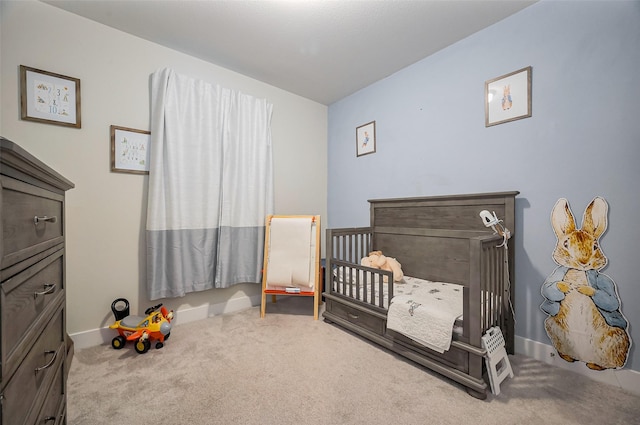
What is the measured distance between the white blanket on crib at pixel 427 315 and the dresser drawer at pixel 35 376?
1640mm

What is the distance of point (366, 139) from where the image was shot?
3.00 metres

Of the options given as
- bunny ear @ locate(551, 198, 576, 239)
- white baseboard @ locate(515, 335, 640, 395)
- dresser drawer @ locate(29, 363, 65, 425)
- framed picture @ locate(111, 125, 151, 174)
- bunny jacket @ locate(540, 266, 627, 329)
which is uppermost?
framed picture @ locate(111, 125, 151, 174)

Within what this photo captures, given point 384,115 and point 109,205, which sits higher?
point 384,115

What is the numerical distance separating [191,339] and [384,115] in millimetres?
2735

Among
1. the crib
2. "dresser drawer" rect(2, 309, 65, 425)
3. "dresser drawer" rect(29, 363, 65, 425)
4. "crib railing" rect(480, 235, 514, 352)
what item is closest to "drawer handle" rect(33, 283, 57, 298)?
"dresser drawer" rect(2, 309, 65, 425)

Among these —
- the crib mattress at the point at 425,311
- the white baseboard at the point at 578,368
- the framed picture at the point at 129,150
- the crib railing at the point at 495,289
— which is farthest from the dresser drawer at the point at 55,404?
the white baseboard at the point at 578,368

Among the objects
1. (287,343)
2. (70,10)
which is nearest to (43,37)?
(70,10)

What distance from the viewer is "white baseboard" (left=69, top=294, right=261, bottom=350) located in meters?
1.94

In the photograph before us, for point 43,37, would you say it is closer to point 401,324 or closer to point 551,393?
point 401,324

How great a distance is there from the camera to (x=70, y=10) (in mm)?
1874

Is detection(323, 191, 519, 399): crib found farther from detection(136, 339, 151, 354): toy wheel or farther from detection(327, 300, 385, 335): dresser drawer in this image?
detection(136, 339, 151, 354): toy wheel

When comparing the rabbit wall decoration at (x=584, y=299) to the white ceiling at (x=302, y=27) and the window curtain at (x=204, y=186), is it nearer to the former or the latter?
the white ceiling at (x=302, y=27)

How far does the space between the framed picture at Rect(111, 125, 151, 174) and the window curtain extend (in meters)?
0.09

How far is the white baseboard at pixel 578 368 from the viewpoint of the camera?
148 cm
